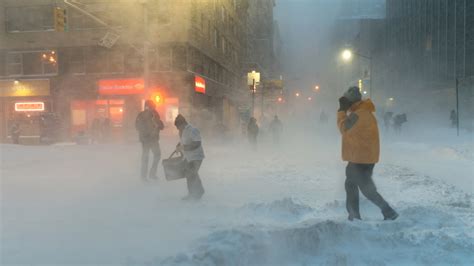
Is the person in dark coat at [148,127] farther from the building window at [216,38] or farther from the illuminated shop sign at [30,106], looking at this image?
the building window at [216,38]

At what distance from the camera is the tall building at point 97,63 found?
88.6 feet

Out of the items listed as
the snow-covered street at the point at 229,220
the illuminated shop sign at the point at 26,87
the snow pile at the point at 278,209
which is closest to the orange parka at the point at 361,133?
the snow-covered street at the point at 229,220

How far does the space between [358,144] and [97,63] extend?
84.9 ft

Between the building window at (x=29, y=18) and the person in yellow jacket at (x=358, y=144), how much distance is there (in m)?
27.8

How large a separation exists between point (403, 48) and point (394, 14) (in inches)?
264

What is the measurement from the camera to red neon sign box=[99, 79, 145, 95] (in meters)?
27.8

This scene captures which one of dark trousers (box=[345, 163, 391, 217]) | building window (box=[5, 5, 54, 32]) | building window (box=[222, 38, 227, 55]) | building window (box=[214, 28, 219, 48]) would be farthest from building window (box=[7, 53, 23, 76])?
dark trousers (box=[345, 163, 391, 217])

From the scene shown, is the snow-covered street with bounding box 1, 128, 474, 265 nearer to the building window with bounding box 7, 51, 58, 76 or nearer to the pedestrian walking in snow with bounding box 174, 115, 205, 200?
the pedestrian walking in snow with bounding box 174, 115, 205, 200

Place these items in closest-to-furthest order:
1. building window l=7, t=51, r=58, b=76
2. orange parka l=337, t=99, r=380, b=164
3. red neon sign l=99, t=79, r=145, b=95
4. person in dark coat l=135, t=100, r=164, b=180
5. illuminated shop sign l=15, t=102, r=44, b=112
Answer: orange parka l=337, t=99, r=380, b=164
person in dark coat l=135, t=100, r=164, b=180
red neon sign l=99, t=79, r=145, b=95
building window l=7, t=51, r=58, b=76
illuminated shop sign l=15, t=102, r=44, b=112

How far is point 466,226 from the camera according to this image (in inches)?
207

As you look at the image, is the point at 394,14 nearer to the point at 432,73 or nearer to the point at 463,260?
the point at 432,73

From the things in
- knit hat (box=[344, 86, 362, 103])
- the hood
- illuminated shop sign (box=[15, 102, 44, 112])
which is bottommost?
the hood

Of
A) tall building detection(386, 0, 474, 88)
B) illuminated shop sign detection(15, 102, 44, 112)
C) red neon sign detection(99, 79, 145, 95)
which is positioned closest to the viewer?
red neon sign detection(99, 79, 145, 95)

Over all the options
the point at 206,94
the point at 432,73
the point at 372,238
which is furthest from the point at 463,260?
the point at 432,73
